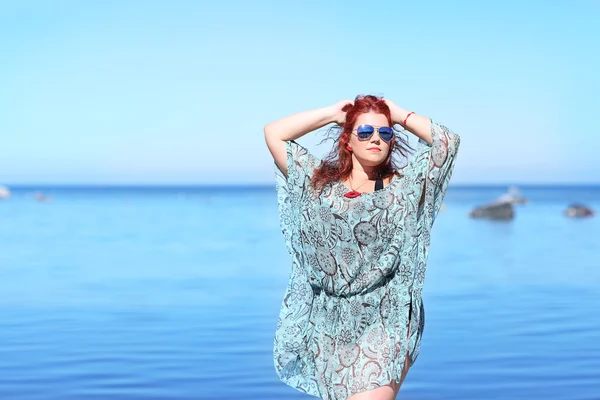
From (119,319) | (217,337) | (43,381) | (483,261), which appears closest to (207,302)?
(119,319)

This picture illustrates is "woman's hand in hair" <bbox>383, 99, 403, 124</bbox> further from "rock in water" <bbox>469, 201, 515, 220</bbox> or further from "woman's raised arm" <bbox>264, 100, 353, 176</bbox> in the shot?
"rock in water" <bbox>469, 201, 515, 220</bbox>

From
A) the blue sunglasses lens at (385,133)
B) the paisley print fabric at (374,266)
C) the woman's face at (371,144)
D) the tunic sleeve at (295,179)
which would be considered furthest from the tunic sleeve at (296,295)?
the blue sunglasses lens at (385,133)

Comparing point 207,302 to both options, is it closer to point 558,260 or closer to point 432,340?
point 432,340

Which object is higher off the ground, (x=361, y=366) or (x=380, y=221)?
(x=380, y=221)

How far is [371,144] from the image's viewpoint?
4.01 metres

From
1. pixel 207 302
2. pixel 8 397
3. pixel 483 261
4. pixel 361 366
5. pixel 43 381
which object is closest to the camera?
pixel 361 366

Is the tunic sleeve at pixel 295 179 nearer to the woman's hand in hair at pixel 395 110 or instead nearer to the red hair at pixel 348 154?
the red hair at pixel 348 154

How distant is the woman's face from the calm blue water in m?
3.02

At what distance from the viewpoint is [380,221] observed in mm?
3961

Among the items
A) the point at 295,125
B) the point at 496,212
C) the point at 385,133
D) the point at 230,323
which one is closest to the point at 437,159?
the point at 385,133

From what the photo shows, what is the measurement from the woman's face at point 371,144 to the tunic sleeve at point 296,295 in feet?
0.76

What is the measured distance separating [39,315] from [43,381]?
129 inches

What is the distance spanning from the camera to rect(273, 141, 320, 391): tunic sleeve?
4.21 meters

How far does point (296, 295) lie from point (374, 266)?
0.47 metres
